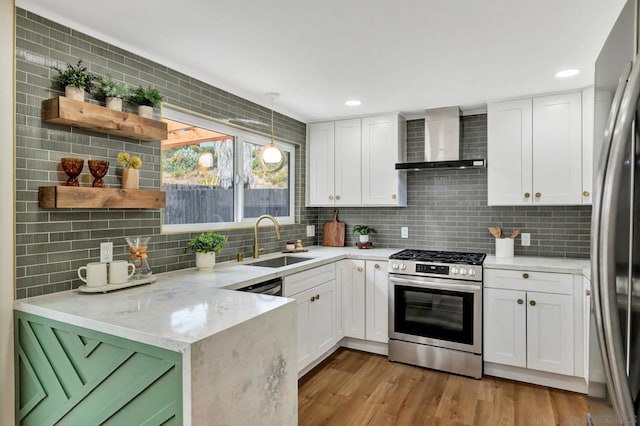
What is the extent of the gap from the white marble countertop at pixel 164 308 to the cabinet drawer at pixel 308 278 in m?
0.44

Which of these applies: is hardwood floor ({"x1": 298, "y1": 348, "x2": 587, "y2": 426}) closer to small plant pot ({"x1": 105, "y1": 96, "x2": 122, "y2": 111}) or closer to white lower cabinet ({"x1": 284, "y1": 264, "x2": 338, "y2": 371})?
white lower cabinet ({"x1": 284, "y1": 264, "x2": 338, "y2": 371})

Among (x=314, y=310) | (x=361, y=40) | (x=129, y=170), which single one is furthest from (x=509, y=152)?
(x=129, y=170)

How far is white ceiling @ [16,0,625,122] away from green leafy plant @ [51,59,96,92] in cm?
24

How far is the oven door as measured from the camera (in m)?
3.14

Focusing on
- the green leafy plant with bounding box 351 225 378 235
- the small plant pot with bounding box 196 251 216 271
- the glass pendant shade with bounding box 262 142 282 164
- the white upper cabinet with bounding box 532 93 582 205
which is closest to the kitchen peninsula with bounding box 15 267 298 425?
the small plant pot with bounding box 196 251 216 271

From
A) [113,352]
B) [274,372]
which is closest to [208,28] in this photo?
[113,352]

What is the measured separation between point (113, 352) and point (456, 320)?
262 cm

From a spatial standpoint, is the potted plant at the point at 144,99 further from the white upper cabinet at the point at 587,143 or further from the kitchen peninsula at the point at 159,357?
the white upper cabinet at the point at 587,143

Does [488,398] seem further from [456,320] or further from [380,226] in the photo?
[380,226]

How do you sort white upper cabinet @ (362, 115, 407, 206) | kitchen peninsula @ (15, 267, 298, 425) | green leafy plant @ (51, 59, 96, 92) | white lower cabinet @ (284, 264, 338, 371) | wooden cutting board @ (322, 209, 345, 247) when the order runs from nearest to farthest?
kitchen peninsula @ (15, 267, 298, 425), green leafy plant @ (51, 59, 96, 92), white lower cabinet @ (284, 264, 338, 371), white upper cabinet @ (362, 115, 407, 206), wooden cutting board @ (322, 209, 345, 247)

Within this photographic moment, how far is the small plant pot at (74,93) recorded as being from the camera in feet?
6.34

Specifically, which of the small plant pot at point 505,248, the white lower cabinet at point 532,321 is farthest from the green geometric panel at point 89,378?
the small plant pot at point 505,248

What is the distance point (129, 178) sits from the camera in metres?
2.22

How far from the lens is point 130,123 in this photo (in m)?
2.18
